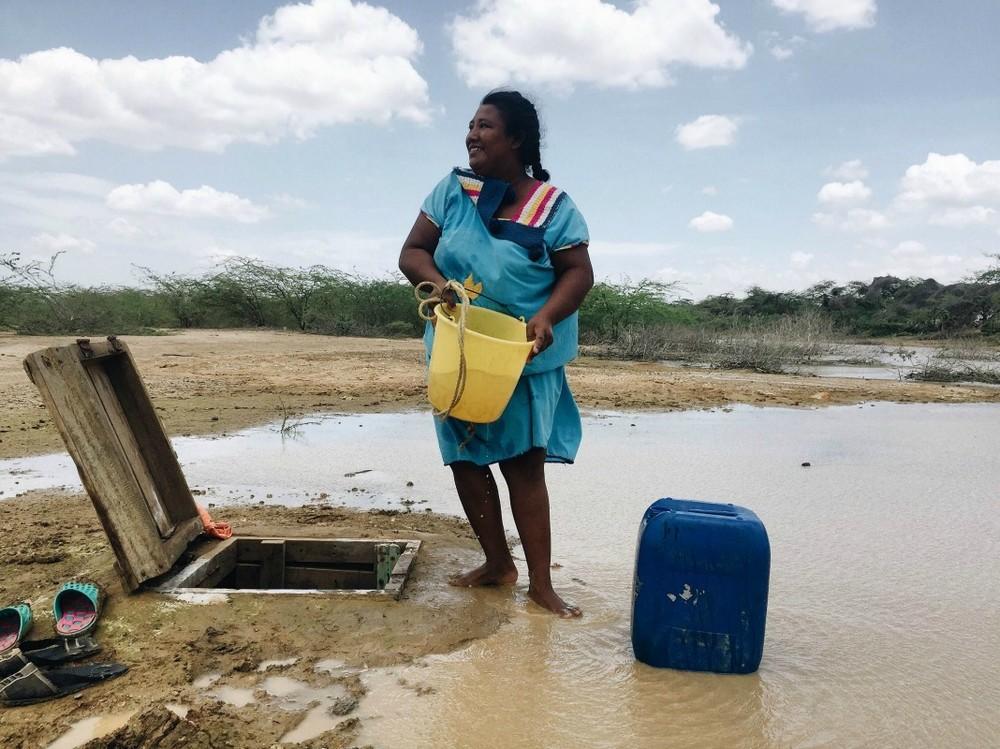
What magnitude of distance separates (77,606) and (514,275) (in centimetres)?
179

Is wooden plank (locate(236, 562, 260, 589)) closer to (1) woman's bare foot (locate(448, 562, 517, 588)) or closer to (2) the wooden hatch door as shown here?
(2) the wooden hatch door

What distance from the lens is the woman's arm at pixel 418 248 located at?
287 cm

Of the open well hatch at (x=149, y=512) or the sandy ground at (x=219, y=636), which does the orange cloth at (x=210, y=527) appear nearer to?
the open well hatch at (x=149, y=512)

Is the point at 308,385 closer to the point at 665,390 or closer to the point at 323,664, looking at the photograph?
the point at 665,390

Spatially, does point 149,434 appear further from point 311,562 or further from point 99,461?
point 311,562

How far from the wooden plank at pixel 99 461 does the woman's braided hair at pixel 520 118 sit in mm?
1743

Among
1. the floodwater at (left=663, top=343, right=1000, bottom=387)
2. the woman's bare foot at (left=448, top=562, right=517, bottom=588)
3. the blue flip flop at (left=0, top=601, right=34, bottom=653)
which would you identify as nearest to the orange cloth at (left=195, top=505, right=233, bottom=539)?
the blue flip flop at (left=0, top=601, right=34, bottom=653)

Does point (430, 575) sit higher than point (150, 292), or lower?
lower

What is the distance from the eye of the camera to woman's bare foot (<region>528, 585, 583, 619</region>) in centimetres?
278

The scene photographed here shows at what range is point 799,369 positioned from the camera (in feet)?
51.9

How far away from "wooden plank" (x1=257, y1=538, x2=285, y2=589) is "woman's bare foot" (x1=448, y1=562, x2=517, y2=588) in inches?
30.8

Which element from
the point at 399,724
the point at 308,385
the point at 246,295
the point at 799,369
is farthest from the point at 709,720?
the point at 246,295

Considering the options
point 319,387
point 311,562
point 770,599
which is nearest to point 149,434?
point 311,562

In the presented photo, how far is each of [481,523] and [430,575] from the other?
13.5 inches
